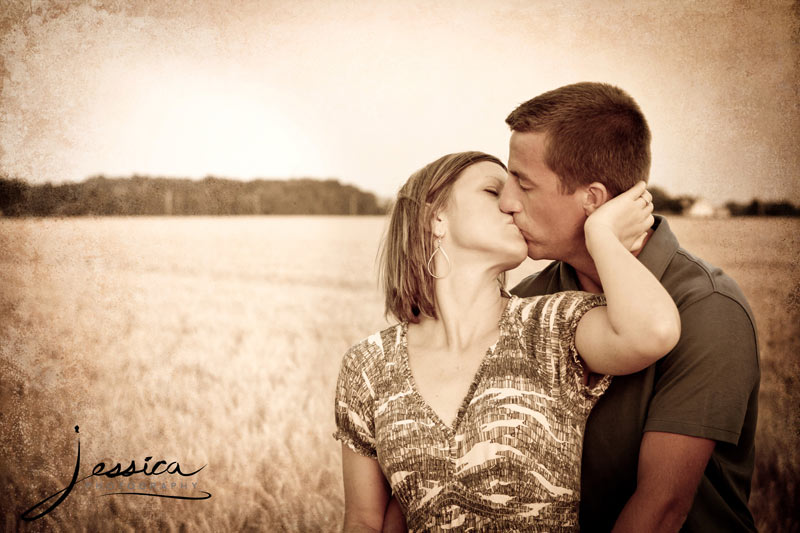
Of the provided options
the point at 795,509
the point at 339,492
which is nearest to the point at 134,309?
the point at 339,492

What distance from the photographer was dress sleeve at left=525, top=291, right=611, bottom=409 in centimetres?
174

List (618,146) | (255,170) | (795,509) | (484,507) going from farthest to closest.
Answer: (255,170)
(795,509)
(618,146)
(484,507)

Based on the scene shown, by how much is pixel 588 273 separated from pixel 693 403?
520 mm

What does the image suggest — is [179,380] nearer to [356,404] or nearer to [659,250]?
[356,404]

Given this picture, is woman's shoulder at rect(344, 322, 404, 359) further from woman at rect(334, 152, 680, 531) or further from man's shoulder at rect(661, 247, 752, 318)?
man's shoulder at rect(661, 247, 752, 318)

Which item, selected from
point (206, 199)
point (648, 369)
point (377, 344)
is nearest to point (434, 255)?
point (377, 344)

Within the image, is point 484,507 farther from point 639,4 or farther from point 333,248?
point 639,4

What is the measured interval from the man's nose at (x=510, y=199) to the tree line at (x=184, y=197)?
1709mm

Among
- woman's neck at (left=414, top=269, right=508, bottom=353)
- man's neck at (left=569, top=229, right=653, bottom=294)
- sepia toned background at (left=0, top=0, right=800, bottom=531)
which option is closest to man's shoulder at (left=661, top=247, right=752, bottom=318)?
man's neck at (left=569, top=229, right=653, bottom=294)

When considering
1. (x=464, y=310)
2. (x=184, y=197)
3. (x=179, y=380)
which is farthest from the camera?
(x=184, y=197)

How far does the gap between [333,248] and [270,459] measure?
1.13 meters

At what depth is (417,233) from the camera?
2.02 m

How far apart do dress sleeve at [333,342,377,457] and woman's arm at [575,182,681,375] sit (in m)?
0.60

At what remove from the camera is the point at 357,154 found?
141 inches
